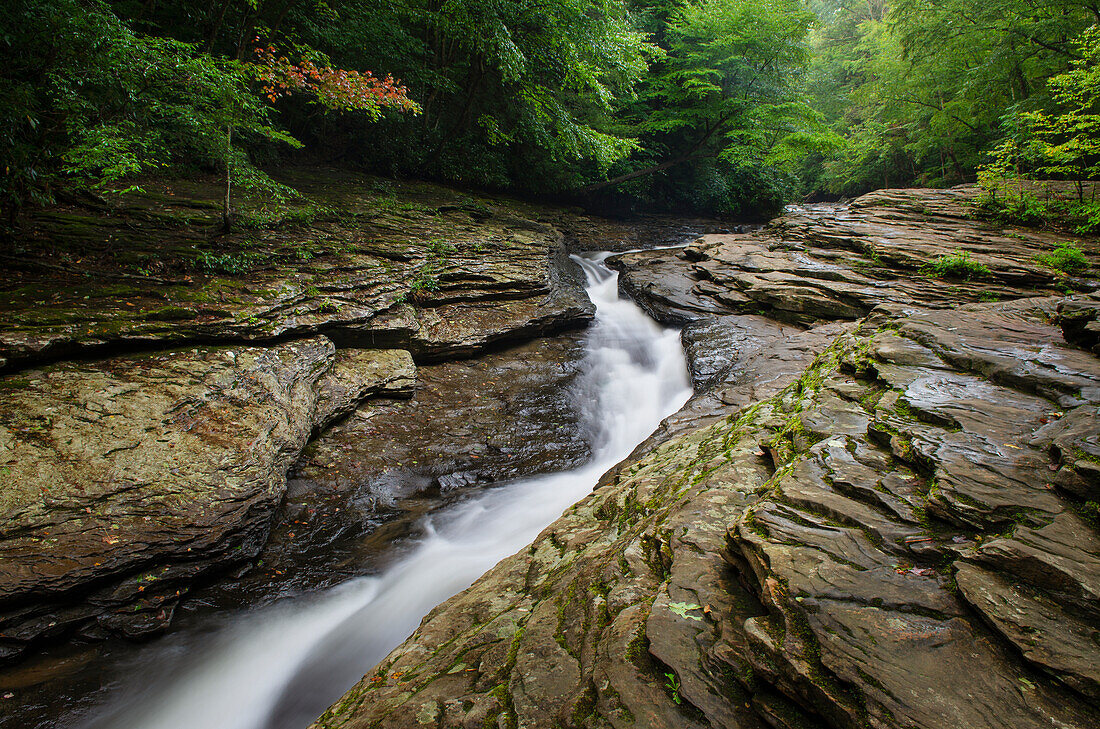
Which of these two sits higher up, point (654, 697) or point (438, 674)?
point (654, 697)

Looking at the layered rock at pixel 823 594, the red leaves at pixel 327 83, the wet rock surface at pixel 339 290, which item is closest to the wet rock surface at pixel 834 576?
the layered rock at pixel 823 594

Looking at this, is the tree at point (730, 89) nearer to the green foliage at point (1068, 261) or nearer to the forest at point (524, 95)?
the forest at point (524, 95)

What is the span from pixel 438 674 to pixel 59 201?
28.4ft

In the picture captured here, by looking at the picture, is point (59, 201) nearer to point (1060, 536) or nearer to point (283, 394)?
point (283, 394)

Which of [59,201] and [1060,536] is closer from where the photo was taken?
[1060,536]

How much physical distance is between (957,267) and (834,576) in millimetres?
9344

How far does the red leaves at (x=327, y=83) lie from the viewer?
6.17m

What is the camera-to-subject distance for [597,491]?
15.0 feet

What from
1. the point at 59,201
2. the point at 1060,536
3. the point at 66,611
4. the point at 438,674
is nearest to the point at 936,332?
the point at 1060,536

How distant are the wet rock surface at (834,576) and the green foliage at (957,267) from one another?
450cm

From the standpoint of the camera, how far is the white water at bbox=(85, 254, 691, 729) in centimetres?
337

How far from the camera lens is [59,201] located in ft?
21.0

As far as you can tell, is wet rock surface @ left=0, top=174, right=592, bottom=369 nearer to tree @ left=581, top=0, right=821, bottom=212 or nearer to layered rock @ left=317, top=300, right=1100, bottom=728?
layered rock @ left=317, top=300, right=1100, bottom=728

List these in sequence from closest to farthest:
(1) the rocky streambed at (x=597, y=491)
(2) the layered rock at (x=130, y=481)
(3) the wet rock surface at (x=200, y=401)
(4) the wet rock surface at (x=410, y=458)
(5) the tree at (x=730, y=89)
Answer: (1) the rocky streambed at (x=597, y=491) → (2) the layered rock at (x=130, y=481) → (3) the wet rock surface at (x=200, y=401) → (4) the wet rock surface at (x=410, y=458) → (5) the tree at (x=730, y=89)
